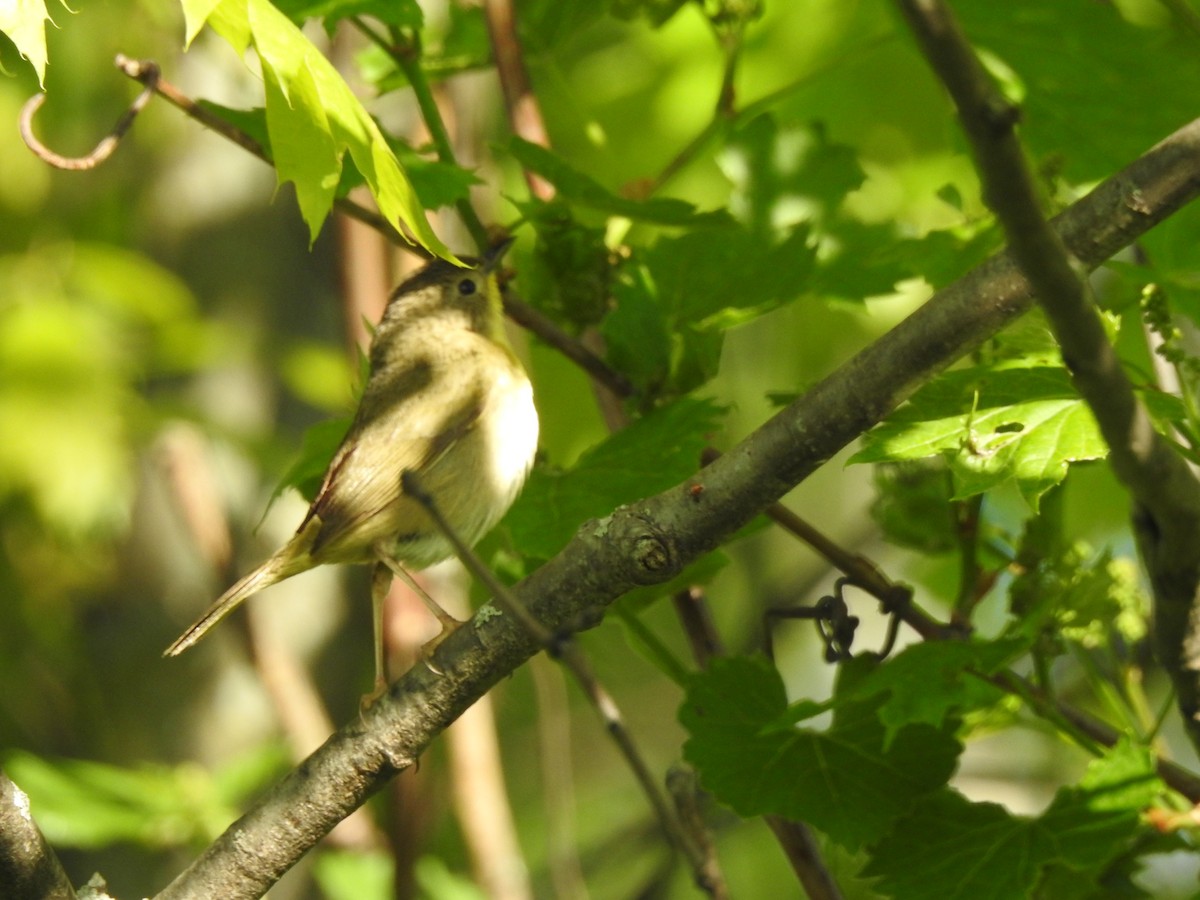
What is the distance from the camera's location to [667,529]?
162 cm

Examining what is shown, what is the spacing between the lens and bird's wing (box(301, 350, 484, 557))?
8.86ft

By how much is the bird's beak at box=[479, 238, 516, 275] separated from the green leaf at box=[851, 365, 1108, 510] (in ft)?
2.94

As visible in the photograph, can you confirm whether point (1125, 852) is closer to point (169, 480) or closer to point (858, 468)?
point (169, 480)

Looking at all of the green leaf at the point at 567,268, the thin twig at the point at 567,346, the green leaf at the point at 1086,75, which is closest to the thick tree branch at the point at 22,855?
the thin twig at the point at 567,346

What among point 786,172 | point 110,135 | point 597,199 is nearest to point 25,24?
point 110,135

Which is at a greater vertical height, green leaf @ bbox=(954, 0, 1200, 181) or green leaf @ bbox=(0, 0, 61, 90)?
green leaf @ bbox=(0, 0, 61, 90)

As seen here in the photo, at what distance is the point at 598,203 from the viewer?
7.46ft

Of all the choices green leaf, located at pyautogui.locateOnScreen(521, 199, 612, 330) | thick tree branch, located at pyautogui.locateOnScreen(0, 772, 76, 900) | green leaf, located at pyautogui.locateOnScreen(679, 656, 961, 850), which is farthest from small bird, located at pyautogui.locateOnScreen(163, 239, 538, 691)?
thick tree branch, located at pyautogui.locateOnScreen(0, 772, 76, 900)

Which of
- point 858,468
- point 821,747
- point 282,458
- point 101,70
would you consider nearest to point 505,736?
point 858,468

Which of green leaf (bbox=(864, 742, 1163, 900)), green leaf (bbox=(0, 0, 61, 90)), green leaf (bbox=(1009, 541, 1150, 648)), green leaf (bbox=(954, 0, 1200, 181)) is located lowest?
green leaf (bbox=(864, 742, 1163, 900))

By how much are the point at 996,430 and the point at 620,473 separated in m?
0.61

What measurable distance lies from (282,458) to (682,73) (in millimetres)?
1608

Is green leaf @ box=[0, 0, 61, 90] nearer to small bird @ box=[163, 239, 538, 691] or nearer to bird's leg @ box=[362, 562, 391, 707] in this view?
small bird @ box=[163, 239, 538, 691]

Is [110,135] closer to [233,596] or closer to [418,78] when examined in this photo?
[418,78]
